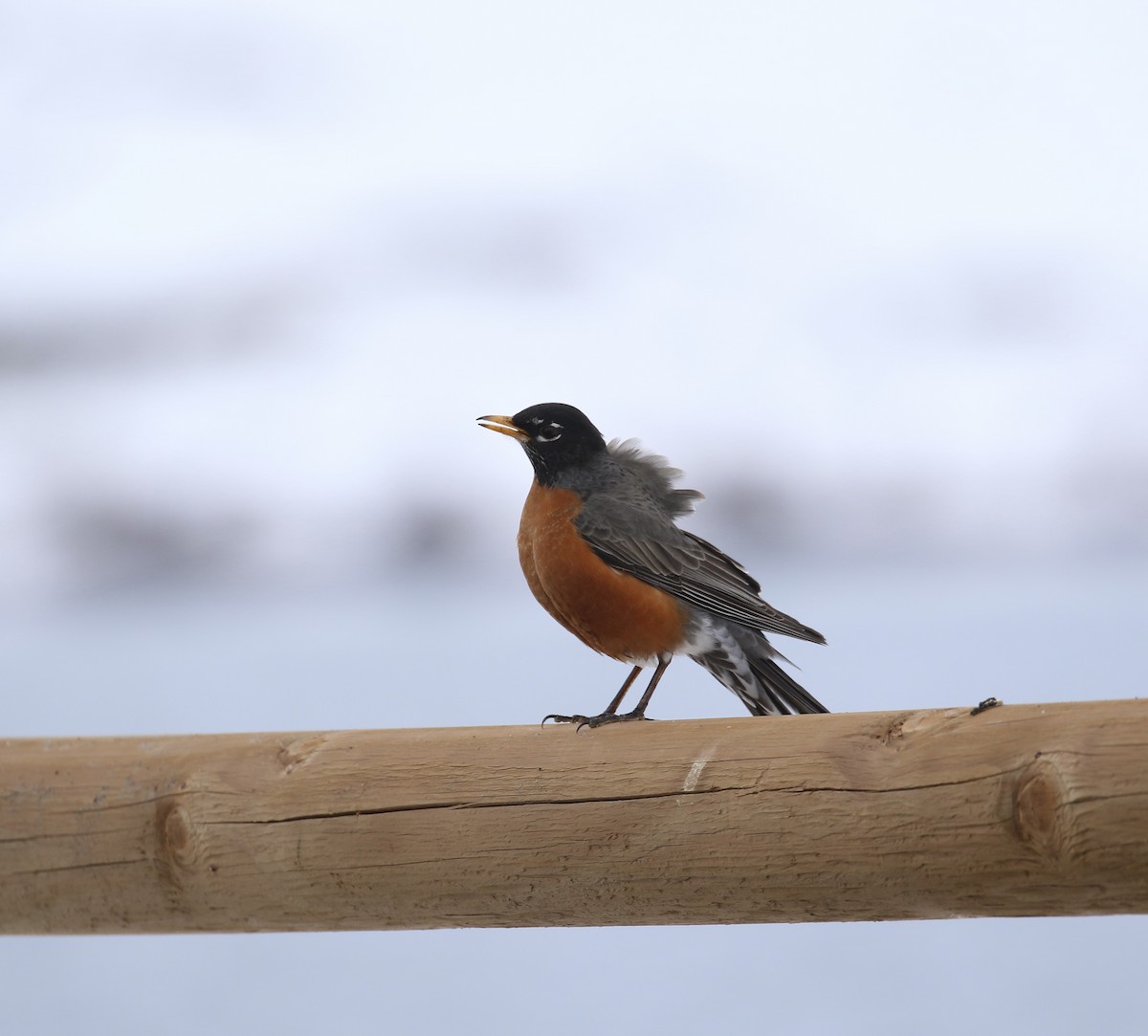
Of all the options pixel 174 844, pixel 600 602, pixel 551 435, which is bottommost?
pixel 174 844

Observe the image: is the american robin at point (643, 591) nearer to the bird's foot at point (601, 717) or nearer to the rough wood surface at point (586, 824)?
the bird's foot at point (601, 717)

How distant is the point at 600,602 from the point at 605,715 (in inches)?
7.5

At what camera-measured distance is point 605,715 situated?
Result: 1.80 meters

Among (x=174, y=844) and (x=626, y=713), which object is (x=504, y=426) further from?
(x=174, y=844)

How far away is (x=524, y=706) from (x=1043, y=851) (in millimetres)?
3221

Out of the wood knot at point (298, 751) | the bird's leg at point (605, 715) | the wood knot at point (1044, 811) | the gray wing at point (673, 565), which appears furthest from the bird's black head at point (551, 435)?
the wood knot at point (1044, 811)

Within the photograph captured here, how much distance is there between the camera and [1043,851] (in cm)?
111

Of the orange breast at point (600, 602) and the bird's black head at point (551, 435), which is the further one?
the bird's black head at point (551, 435)

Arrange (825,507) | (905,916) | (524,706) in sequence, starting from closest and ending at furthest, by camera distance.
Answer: (905,916) < (524,706) < (825,507)

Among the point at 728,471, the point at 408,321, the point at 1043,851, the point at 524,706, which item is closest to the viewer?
the point at 1043,851

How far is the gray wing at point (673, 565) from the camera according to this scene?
1.95 m

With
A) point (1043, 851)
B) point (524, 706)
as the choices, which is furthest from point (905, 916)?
point (524, 706)

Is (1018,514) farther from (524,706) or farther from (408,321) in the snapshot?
(408,321)

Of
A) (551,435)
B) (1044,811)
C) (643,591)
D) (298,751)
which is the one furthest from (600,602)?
(1044,811)
